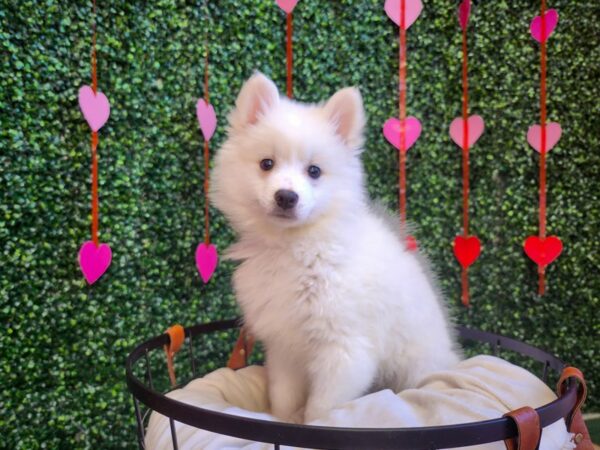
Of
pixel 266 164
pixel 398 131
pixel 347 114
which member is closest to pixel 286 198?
pixel 266 164

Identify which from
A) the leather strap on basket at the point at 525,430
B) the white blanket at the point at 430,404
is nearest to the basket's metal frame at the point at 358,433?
the leather strap on basket at the point at 525,430

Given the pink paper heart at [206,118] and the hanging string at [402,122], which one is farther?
the hanging string at [402,122]

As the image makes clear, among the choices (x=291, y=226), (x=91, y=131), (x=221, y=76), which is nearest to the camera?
(x=291, y=226)

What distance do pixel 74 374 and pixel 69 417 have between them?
0.13 metres

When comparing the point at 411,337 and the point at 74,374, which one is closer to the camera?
the point at 411,337

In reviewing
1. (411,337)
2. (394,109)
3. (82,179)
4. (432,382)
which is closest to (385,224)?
(411,337)

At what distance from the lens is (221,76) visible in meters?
1.72

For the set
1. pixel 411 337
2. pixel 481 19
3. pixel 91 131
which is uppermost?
pixel 481 19

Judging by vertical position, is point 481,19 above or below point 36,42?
above

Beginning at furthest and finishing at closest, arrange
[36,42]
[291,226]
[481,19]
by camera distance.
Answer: [481,19], [36,42], [291,226]

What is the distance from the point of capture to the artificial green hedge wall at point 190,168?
1.47 m

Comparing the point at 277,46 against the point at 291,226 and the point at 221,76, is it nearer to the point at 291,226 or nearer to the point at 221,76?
the point at 221,76

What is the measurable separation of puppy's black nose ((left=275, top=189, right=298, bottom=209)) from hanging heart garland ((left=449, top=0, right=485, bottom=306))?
0.98 m

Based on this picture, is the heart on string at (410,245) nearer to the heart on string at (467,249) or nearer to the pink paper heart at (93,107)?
the heart on string at (467,249)
